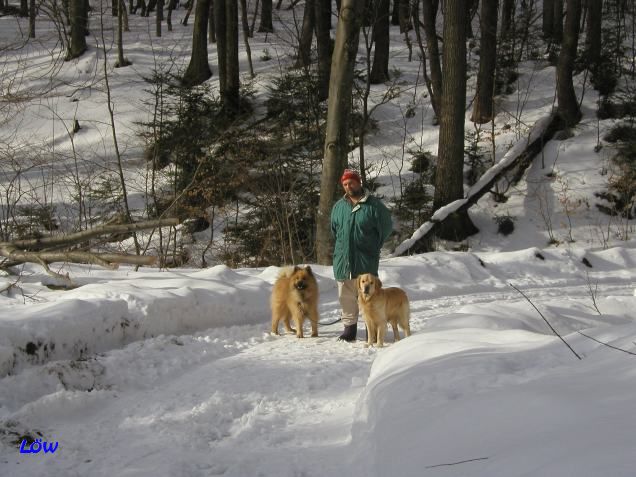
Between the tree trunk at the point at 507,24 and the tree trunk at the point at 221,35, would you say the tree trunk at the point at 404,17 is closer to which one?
the tree trunk at the point at 507,24

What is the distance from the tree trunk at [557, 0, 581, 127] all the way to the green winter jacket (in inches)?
564

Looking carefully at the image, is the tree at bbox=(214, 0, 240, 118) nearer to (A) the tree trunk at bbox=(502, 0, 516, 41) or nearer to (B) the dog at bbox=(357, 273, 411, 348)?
(A) the tree trunk at bbox=(502, 0, 516, 41)

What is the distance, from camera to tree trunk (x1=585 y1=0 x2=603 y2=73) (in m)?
21.5

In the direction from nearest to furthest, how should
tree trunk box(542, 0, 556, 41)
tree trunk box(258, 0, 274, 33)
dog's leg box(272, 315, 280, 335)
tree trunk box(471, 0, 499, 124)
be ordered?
dog's leg box(272, 315, 280, 335) < tree trunk box(471, 0, 499, 124) < tree trunk box(542, 0, 556, 41) < tree trunk box(258, 0, 274, 33)

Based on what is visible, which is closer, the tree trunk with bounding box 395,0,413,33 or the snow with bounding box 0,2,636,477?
→ the snow with bounding box 0,2,636,477

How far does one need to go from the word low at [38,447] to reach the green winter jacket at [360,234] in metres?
4.09

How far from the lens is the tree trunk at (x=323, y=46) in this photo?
62.0 feet

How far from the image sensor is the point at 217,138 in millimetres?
15383

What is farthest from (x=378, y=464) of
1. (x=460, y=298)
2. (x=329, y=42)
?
(x=329, y=42)

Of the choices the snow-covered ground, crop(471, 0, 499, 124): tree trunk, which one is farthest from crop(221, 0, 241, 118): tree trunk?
the snow-covered ground

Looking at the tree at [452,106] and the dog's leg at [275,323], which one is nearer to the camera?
the dog's leg at [275,323]

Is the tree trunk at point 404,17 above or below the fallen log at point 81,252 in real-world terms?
above

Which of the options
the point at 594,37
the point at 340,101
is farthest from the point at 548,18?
the point at 340,101

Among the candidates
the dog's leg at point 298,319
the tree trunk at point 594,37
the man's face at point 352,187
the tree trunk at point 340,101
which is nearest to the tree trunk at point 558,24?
the tree trunk at point 594,37
